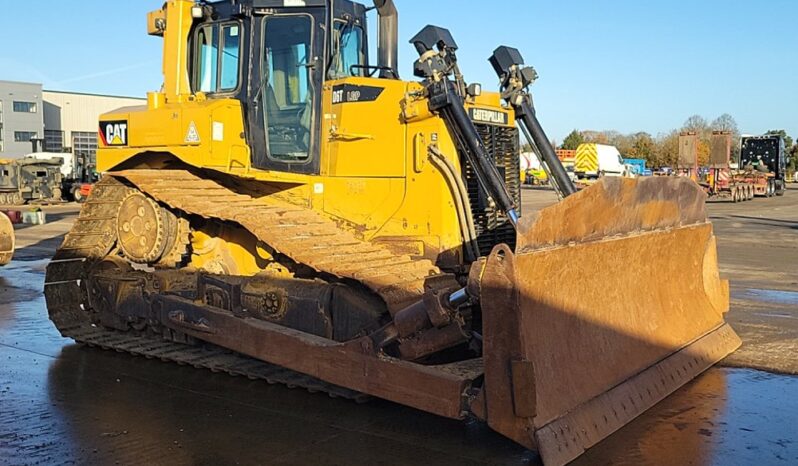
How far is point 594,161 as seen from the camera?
5150 cm

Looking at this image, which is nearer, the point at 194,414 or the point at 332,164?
the point at 194,414

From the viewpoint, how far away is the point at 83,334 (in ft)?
25.4

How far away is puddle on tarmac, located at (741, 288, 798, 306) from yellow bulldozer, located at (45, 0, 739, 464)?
3497 millimetres

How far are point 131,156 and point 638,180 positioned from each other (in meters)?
4.76

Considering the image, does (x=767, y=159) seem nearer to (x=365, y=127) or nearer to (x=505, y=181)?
(x=505, y=181)

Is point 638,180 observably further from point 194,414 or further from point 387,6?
point 194,414

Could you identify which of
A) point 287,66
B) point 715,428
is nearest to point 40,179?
point 287,66

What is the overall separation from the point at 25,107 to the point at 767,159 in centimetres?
5192

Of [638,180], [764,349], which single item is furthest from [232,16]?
[764,349]

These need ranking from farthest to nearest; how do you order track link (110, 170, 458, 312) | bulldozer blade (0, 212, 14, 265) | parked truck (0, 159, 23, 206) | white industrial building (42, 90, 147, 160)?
white industrial building (42, 90, 147, 160) < parked truck (0, 159, 23, 206) < bulldozer blade (0, 212, 14, 265) < track link (110, 170, 458, 312)

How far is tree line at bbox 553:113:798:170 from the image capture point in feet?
221

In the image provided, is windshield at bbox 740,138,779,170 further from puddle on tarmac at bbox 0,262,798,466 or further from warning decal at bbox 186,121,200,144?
warning decal at bbox 186,121,200,144

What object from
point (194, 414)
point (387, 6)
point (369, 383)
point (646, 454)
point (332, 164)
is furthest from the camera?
point (387, 6)

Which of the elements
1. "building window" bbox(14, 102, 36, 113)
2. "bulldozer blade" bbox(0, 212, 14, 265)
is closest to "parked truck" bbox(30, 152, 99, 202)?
"building window" bbox(14, 102, 36, 113)
